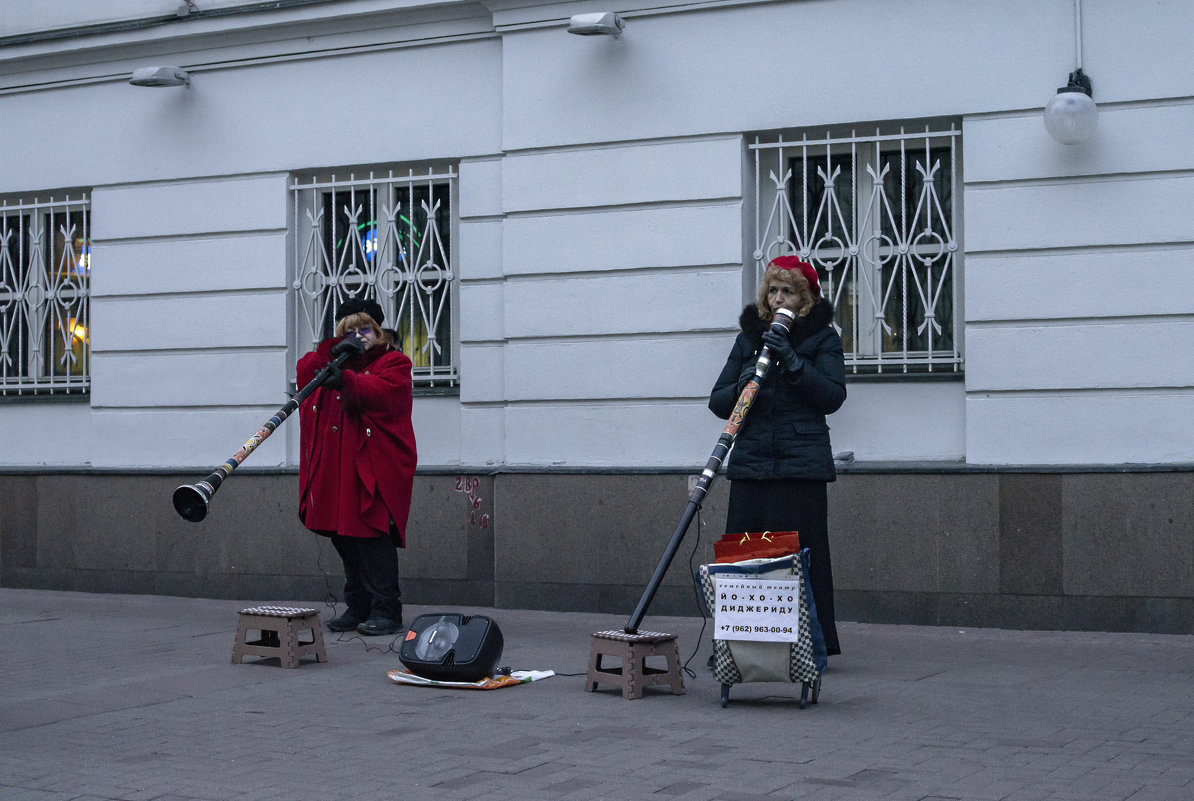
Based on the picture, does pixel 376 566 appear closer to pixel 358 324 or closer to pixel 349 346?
pixel 349 346

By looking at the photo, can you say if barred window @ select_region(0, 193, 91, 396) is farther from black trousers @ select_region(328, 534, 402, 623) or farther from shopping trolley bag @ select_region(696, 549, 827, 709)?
shopping trolley bag @ select_region(696, 549, 827, 709)

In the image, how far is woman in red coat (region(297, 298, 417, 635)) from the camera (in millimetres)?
8680

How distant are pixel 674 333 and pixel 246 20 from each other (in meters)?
4.18

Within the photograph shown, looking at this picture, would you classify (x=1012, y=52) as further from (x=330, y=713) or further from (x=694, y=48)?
(x=330, y=713)

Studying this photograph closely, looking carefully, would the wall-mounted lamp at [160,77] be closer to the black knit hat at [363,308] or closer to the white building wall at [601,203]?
the white building wall at [601,203]

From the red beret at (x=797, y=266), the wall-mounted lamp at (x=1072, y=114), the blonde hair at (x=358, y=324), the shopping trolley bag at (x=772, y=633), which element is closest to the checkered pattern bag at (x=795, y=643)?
the shopping trolley bag at (x=772, y=633)

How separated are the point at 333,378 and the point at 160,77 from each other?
4233mm

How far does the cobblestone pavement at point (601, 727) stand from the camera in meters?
5.05

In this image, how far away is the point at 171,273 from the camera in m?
11.5

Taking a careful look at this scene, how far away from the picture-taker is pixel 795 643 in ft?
20.7

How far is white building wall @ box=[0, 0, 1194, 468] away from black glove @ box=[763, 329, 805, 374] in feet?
7.94

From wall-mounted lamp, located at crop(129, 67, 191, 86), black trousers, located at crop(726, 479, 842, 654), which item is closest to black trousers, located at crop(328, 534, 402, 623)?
black trousers, located at crop(726, 479, 842, 654)

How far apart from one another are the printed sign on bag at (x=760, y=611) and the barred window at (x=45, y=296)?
7.33m

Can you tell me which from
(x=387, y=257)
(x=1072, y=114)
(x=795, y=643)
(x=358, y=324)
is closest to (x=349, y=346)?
A: (x=358, y=324)
